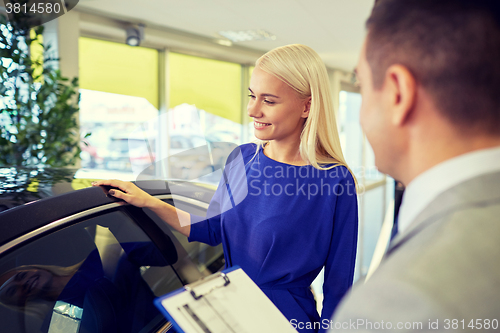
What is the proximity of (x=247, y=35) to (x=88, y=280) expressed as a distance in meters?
4.41

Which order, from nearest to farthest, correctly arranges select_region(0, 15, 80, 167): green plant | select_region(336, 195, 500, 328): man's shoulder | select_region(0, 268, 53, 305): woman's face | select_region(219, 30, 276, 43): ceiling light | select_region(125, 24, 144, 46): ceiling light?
select_region(336, 195, 500, 328): man's shoulder < select_region(0, 268, 53, 305): woman's face < select_region(0, 15, 80, 167): green plant < select_region(125, 24, 144, 46): ceiling light < select_region(219, 30, 276, 43): ceiling light

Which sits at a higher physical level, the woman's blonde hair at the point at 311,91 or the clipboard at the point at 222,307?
the woman's blonde hair at the point at 311,91

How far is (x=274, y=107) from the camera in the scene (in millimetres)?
1108

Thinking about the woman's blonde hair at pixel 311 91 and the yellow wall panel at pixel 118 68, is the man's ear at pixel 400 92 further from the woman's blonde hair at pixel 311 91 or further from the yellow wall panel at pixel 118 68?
the yellow wall panel at pixel 118 68

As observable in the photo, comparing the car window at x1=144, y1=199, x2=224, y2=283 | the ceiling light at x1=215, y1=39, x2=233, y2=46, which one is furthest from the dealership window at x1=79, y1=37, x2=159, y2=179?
the car window at x1=144, y1=199, x2=224, y2=283

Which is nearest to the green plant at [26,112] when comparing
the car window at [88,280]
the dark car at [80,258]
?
the dark car at [80,258]

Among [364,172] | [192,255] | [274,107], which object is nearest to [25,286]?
[192,255]

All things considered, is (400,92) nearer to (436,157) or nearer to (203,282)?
(436,157)

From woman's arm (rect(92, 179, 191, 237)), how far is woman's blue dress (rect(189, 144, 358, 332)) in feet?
0.65

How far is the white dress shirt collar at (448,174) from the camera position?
388 millimetres

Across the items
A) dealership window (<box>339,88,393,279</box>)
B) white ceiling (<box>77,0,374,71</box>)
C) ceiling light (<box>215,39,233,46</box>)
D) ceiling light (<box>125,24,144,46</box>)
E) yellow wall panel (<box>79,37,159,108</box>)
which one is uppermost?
ceiling light (<box>215,39,233,46</box>)

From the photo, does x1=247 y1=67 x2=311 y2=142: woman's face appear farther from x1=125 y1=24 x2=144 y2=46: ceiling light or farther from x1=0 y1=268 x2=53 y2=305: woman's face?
x1=125 y1=24 x2=144 y2=46: ceiling light

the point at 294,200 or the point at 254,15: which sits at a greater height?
the point at 254,15

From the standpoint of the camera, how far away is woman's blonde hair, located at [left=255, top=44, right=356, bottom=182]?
1.10 metres
